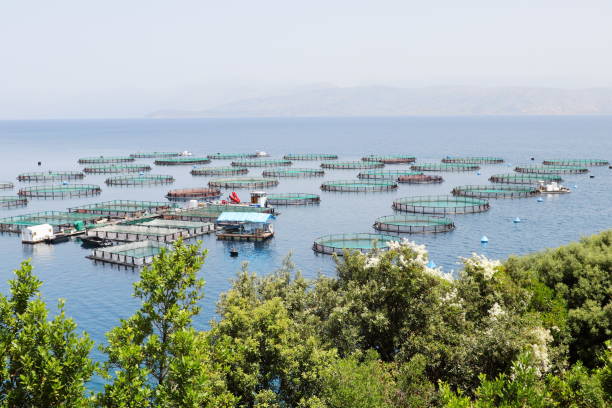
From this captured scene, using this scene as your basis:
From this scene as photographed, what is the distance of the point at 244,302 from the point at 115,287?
59753 millimetres

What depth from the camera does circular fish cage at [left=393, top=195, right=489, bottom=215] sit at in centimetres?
15371

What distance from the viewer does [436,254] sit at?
11138 cm

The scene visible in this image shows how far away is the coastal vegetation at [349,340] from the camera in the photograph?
25266mm

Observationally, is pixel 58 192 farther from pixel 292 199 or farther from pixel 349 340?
pixel 349 340

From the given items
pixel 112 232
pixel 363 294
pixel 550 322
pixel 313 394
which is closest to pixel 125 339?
pixel 313 394

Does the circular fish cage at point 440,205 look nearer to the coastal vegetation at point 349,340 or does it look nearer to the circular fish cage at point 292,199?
the circular fish cage at point 292,199

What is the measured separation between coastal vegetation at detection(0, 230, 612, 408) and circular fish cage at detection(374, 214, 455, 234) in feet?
234

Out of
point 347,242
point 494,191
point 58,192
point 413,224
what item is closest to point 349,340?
point 347,242

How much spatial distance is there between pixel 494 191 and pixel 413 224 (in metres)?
55.7

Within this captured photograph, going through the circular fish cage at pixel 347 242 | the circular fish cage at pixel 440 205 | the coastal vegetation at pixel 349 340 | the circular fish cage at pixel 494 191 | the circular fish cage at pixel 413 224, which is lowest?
the circular fish cage at pixel 347 242

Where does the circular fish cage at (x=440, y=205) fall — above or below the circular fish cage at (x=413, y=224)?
above

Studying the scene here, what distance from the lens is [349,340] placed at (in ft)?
134

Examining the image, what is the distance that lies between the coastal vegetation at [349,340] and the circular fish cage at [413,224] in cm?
7145

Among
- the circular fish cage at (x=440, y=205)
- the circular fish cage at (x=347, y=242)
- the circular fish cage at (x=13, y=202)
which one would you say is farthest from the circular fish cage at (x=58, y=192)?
the circular fish cage at (x=347, y=242)
